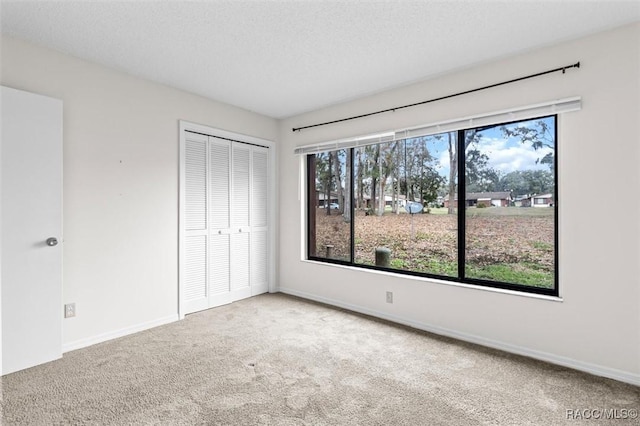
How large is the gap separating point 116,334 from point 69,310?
1.56ft

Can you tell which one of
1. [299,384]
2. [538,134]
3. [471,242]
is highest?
[538,134]

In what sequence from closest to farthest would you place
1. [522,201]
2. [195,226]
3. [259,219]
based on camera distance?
1. [522,201]
2. [195,226]
3. [259,219]

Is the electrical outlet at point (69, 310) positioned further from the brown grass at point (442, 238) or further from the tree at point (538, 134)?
the tree at point (538, 134)

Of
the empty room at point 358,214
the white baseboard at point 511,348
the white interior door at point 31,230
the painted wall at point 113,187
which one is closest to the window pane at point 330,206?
the empty room at point 358,214

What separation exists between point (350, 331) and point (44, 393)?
2.34m

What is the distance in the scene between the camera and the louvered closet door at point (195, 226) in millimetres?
3695

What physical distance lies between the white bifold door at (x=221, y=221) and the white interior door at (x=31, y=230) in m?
1.15

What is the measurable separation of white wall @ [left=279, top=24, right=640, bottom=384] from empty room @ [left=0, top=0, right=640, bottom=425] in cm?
1

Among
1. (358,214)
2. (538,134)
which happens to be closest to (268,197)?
(358,214)


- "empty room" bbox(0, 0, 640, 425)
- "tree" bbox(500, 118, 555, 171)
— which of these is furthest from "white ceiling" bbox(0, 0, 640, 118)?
"tree" bbox(500, 118, 555, 171)

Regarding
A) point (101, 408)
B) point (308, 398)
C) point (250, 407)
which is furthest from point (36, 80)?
point (308, 398)

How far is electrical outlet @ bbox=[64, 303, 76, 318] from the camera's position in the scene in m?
2.75

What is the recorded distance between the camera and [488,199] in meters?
3.03

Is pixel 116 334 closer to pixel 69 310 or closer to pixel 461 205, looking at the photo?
pixel 69 310
